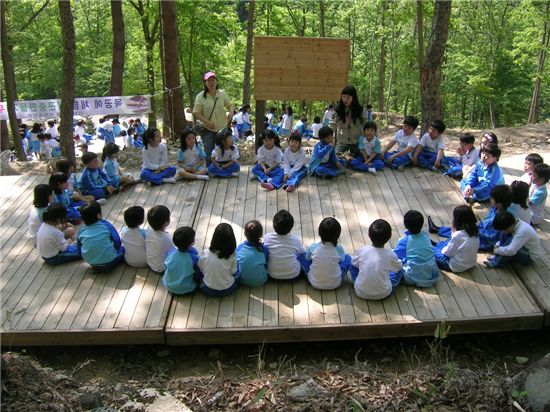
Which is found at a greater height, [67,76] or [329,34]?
[329,34]

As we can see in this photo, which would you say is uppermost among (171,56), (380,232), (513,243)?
(171,56)

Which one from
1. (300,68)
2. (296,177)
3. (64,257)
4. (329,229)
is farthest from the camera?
Answer: (300,68)

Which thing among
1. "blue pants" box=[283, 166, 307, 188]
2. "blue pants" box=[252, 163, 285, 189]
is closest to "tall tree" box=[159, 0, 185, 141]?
"blue pants" box=[252, 163, 285, 189]

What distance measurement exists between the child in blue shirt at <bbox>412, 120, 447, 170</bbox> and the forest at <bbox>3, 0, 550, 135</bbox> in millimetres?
7174

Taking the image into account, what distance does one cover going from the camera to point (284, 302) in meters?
4.35

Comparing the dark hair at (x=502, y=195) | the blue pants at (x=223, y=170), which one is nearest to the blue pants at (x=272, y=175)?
the blue pants at (x=223, y=170)

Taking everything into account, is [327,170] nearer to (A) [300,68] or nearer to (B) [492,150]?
(A) [300,68]

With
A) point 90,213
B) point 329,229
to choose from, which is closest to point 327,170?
point 329,229

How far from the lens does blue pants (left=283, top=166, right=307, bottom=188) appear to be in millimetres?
6609

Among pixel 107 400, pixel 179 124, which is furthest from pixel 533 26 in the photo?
pixel 107 400

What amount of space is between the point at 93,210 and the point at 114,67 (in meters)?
10.1

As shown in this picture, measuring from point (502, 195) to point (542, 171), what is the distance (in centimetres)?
102

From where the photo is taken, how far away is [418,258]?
175 inches

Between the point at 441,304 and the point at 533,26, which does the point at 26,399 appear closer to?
the point at 441,304
